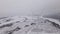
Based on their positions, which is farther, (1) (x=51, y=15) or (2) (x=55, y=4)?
(2) (x=55, y=4)

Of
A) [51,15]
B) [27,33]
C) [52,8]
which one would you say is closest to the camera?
[27,33]

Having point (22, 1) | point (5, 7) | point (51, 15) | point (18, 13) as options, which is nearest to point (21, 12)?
point (18, 13)

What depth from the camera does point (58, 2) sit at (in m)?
1.40

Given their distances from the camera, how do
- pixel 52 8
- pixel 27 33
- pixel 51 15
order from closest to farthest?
1. pixel 27 33
2. pixel 51 15
3. pixel 52 8

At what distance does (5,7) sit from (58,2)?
99 centimetres

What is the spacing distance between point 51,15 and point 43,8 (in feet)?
0.64

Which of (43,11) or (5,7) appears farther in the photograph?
(5,7)

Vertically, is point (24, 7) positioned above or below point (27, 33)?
above

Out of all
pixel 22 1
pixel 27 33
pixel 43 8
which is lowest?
pixel 27 33

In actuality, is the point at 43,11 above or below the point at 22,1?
below

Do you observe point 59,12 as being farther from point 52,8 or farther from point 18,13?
point 18,13

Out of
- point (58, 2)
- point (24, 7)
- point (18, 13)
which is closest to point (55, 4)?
point (58, 2)

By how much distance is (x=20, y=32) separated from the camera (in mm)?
766

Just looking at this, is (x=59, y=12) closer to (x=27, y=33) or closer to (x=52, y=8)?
(x=52, y=8)
